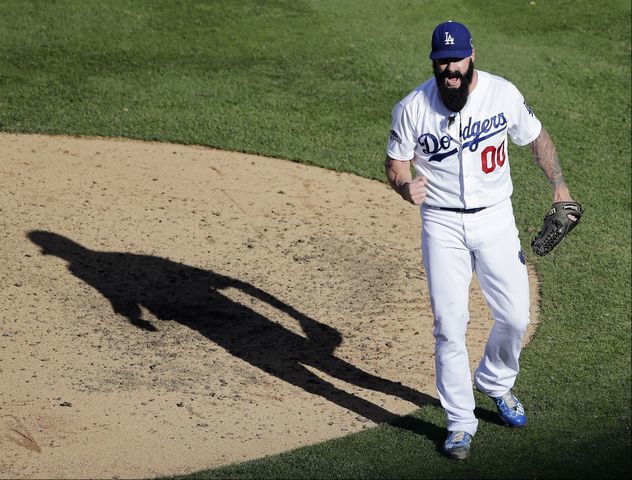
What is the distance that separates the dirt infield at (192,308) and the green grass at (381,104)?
0.38m

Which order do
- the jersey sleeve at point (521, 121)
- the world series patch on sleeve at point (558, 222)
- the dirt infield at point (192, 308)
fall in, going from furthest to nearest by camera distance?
the dirt infield at point (192, 308), the world series patch on sleeve at point (558, 222), the jersey sleeve at point (521, 121)

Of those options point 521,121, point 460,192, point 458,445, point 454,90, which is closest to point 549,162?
point 521,121

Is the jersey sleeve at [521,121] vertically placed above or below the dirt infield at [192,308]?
above

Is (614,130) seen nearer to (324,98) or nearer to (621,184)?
(621,184)

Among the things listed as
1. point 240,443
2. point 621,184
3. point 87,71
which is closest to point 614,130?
point 621,184

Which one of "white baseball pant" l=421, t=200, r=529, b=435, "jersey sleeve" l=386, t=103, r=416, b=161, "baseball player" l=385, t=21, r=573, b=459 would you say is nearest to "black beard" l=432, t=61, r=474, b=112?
"baseball player" l=385, t=21, r=573, b=459

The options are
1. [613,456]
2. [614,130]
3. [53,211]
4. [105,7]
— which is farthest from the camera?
[105,7]

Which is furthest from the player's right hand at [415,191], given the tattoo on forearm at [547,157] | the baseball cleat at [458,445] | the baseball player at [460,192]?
the baseball cleat at [458,445]

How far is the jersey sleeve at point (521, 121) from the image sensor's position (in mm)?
6414

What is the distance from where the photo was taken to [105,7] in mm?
13562

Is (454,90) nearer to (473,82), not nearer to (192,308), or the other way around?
(473,82)

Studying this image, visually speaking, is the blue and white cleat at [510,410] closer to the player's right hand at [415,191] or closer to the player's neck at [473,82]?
the player's right hand at [415,191]

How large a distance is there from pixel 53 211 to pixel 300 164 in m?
2.43

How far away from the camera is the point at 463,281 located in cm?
638
